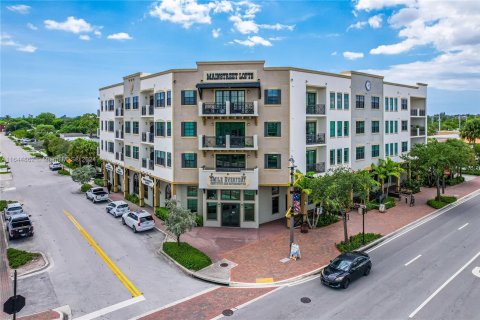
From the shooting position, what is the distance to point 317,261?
22859 mm

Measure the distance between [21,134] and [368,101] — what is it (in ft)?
533

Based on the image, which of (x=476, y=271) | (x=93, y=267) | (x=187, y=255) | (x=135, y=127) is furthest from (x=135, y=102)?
(x=476, y=271)

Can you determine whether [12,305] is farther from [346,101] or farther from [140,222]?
[346,101]

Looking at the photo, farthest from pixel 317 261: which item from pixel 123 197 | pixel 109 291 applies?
pixel 123 197

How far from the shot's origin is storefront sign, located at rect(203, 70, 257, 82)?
99.7 ft

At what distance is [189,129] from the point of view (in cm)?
3166

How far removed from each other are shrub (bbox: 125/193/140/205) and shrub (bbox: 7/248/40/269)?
52.3ft

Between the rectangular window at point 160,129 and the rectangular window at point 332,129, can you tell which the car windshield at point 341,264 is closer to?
the rectangular window at point 332,129

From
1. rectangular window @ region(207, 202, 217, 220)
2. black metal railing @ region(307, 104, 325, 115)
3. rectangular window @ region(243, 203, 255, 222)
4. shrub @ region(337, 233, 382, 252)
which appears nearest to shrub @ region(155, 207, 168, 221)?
rectangular window @ region(207, 202, 217, 220)

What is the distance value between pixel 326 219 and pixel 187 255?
14913 mm

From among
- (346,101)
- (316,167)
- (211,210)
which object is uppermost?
(346,101)

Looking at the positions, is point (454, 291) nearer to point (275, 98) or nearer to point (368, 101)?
point (275, 98)

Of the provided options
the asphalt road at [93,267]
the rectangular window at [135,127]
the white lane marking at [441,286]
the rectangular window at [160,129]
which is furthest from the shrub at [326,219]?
the rectangular window at [135,127]

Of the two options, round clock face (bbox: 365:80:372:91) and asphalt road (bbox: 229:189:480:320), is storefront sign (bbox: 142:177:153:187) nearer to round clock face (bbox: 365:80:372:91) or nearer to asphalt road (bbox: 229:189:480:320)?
asphalt road (bbox: 229:189:480:320)
